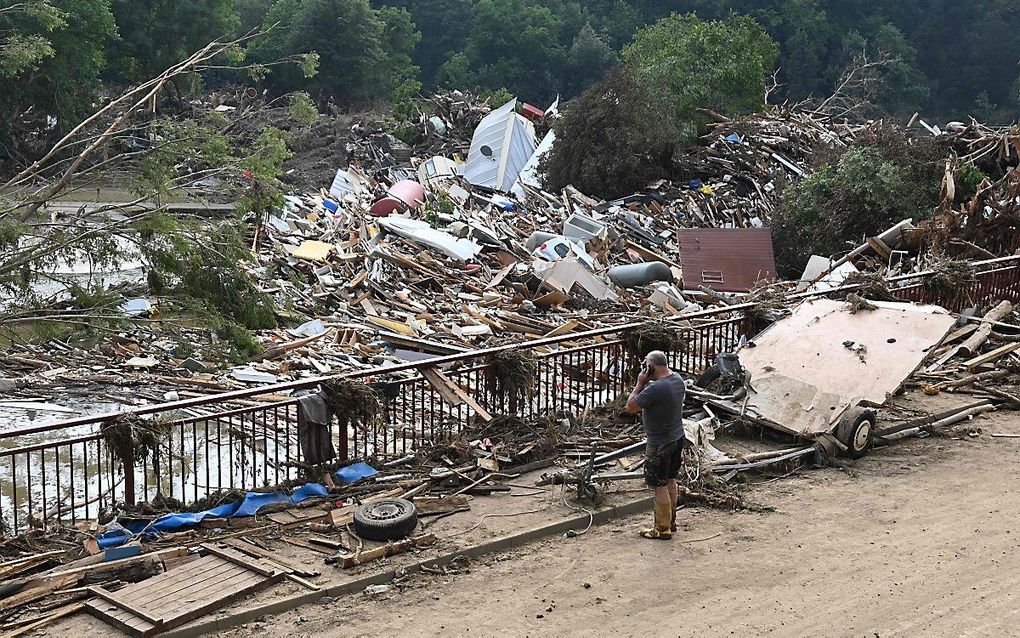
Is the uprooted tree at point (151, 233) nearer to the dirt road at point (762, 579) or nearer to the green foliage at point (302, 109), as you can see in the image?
the green foliage at point (302, 109)

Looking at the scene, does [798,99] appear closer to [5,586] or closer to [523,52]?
[523,52]

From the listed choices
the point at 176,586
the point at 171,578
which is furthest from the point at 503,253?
the point at 176,586

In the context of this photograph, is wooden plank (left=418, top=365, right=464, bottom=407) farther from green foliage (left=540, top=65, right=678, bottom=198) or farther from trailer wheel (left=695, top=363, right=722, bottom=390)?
green foliage (left=540, top=65, right=678, bottom=198)

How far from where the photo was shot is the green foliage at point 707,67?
37.3 meters

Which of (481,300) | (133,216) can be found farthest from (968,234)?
(133,216)

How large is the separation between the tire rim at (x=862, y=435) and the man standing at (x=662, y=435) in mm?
2903

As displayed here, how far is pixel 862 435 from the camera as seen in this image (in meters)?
10.8

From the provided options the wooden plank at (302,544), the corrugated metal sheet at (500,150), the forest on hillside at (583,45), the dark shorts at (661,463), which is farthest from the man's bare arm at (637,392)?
the forest on hillside at (583,45)

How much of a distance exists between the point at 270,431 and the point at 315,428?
268cm

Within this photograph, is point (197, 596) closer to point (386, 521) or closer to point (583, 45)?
point (386, 521)

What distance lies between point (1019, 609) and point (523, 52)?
73.1 metres

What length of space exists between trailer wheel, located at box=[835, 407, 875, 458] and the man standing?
279 centimetres

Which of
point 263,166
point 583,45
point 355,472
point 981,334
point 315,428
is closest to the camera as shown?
point 315,428

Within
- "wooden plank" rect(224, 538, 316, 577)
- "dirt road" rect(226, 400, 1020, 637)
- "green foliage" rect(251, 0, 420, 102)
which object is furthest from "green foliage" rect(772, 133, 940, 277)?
"green foliage" rect(251, 0, 420, 102)
